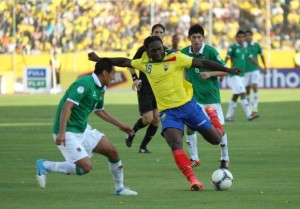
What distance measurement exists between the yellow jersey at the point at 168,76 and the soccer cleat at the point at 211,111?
2.44 meters

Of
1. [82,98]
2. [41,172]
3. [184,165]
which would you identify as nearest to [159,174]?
[184,165]

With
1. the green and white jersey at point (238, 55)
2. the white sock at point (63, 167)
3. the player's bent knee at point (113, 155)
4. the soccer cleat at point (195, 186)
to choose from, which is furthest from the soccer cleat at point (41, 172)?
the green and white jersey at point (238, 55)

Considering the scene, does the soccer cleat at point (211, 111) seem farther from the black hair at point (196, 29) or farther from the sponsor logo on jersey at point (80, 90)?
the sponsor logo on jersey at point (80, 90)

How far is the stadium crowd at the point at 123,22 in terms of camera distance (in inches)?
2104

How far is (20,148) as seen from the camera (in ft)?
67.9

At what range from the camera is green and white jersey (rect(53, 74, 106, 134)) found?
41.0 ft

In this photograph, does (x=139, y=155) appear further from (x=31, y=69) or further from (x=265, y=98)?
(x=31, y=69)

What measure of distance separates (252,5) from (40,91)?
12.2 meters

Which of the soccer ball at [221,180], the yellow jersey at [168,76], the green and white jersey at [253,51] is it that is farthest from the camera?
the green and white jersey at [253,51]

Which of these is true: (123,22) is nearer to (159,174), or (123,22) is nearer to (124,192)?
(159,174)

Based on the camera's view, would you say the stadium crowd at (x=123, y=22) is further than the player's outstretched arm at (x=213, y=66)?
Yes

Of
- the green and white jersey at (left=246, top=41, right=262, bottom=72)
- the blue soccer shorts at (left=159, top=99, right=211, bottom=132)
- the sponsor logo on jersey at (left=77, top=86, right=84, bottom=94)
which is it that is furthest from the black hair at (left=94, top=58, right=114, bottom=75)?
the green and white jersey at (left=246, top=41, right=262, bottom=72)

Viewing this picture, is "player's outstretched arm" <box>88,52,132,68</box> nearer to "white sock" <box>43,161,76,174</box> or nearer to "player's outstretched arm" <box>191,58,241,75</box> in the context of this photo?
"player's outstretched arm" <box>191,58,241,75</box>

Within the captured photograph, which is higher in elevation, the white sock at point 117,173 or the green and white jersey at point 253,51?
the white sock at point 117,173
